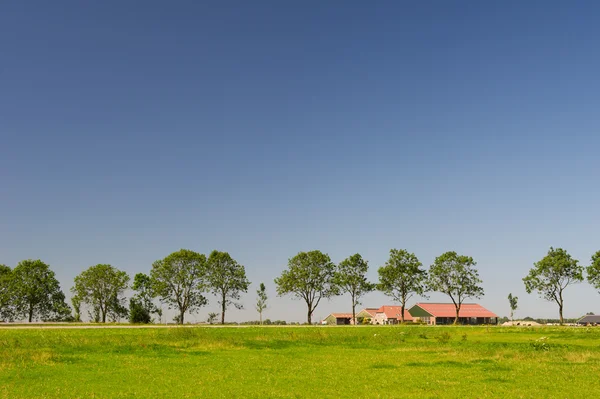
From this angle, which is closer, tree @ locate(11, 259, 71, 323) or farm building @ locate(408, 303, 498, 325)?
tree @ locate(11, 259, 71, 323)

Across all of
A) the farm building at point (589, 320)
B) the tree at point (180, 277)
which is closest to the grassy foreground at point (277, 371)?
the tree at point (180, 277)

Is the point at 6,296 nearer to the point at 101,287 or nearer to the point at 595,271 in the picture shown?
the point at 101,287

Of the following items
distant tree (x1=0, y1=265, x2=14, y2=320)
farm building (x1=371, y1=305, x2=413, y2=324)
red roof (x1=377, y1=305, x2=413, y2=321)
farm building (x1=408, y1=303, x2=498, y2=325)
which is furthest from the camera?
farm building (x1=408, y1=303, x2=498, y2=325)

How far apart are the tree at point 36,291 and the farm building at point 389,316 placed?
98.9 meters

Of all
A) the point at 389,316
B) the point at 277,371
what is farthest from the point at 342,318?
the point at 277,371

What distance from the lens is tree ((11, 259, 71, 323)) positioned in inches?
4646

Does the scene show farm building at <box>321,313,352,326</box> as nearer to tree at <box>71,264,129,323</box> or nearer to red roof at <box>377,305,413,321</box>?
red roof at <box>377,305,413,321</box>

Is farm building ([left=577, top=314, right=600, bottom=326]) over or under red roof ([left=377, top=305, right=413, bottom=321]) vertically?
under

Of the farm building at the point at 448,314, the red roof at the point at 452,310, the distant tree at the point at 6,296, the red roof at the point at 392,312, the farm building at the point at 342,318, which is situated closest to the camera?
the distant tree at the point at 6,296

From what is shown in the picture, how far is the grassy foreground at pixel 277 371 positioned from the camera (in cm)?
2334

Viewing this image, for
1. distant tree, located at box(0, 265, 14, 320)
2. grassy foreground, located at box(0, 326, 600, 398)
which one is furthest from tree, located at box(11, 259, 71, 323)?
grassy foreground, located at box(0, 326, 600, 398)

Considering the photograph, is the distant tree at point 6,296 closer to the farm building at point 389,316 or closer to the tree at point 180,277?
the tree at point 180,277

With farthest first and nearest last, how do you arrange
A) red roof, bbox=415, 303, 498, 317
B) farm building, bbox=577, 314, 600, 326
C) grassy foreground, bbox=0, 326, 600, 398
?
farm building, bbox=577, 314, 600, 326, red roof, bbox=415, 303, 498, 317, grassy foreground, bbox=0, 326, 600, 398

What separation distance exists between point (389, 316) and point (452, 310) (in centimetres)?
2488
